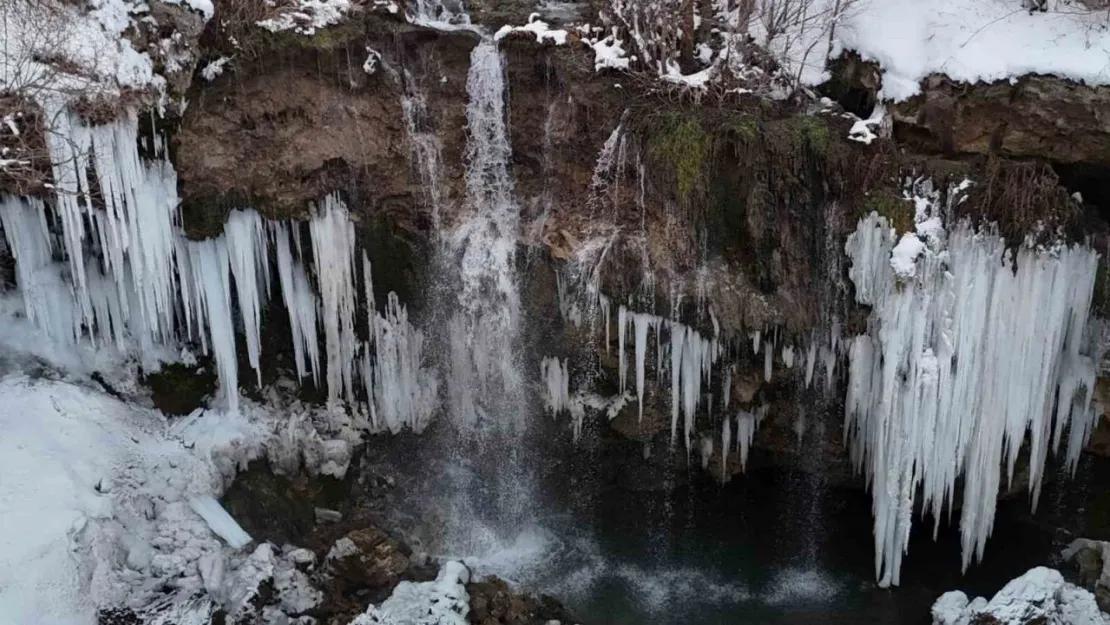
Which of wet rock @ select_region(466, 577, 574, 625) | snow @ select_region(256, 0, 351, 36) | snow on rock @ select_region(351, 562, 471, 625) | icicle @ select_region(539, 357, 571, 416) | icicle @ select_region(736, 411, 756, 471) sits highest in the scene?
snow @ select_region(256, 0, 351, 36)

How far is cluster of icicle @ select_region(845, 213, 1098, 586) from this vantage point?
8953 millimetres

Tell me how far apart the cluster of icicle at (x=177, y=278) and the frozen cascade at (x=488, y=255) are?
66 centimetres

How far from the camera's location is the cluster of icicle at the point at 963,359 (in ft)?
29.4

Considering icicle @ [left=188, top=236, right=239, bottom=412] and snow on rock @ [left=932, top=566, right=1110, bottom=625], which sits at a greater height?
icicle @ [left=188, top=236, right=239, bottom=412]

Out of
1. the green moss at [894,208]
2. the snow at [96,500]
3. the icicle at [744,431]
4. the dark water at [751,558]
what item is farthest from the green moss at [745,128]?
the snow at [96,500]

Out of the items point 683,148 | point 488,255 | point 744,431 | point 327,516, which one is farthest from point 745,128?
point 327,516

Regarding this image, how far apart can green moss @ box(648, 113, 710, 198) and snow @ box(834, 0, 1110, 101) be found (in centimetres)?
179

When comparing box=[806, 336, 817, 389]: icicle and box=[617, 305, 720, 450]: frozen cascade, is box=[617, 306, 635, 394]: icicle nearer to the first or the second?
box=[617, 305, 720, 450]: frozen cascade

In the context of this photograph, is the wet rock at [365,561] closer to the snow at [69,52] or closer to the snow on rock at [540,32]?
the snow at [69,52]

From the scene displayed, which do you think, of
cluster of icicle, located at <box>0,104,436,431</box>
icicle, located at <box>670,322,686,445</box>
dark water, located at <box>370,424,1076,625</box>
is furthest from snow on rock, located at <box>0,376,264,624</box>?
icicle, located at <box>670,322,686,445</box>

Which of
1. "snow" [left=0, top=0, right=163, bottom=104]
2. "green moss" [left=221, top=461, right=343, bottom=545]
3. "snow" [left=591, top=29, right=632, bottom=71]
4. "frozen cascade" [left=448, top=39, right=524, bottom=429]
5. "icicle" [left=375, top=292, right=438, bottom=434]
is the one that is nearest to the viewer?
"snow" [left=0, top=0, right=163, bottom=104]

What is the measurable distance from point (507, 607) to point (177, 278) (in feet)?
16.7

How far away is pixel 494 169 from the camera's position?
1087 cm

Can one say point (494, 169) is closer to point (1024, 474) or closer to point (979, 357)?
point (979, 357)
